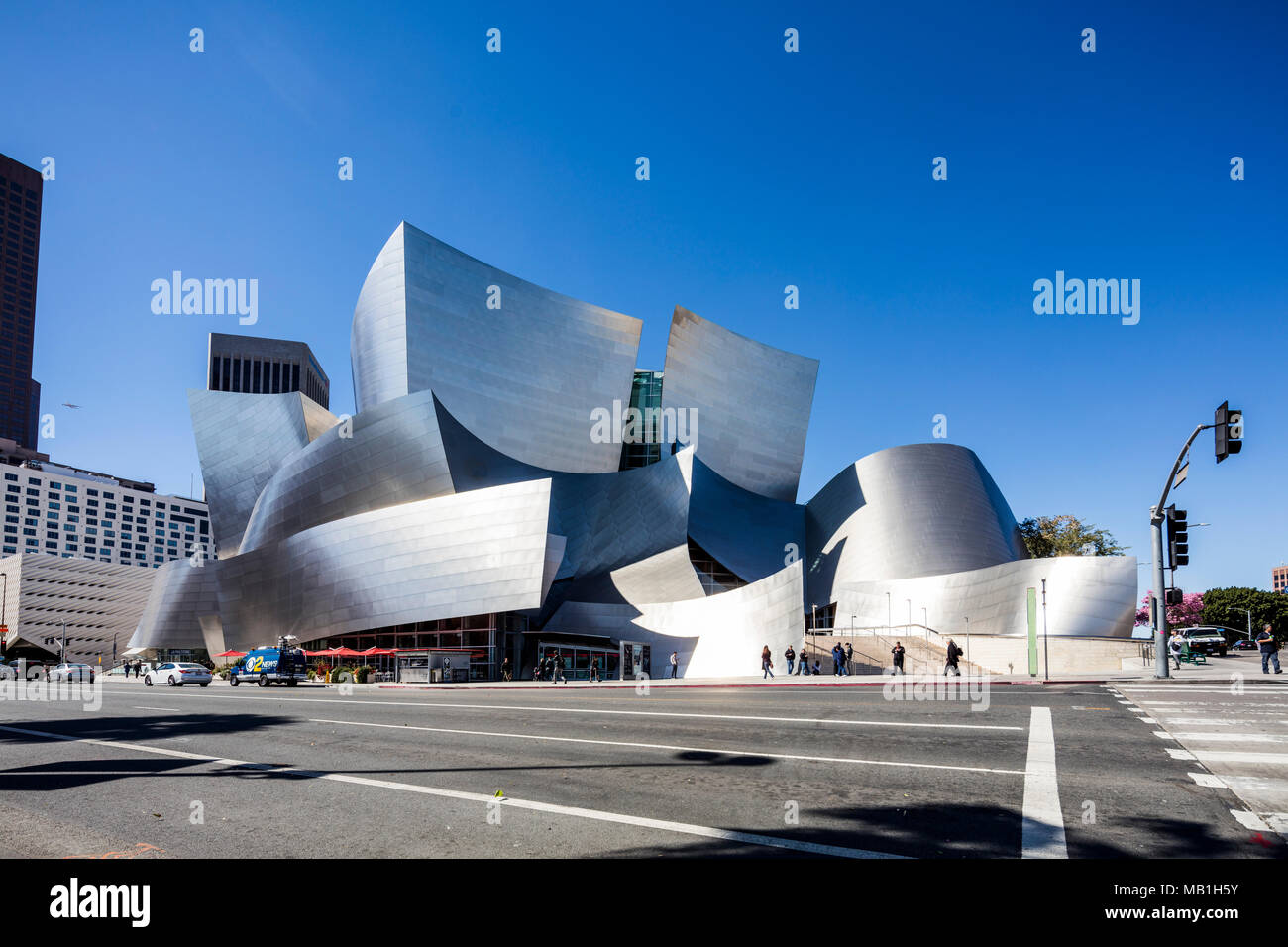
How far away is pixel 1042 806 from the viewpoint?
6.77 metres

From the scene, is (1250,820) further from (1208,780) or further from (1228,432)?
(1228,432)

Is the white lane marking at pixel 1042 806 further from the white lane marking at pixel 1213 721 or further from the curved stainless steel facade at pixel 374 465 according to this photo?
the curved stainless steel facade at pixel 374 465

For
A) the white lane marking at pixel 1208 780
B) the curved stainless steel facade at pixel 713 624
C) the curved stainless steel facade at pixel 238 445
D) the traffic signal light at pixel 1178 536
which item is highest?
the curved stainless steel facade at pixel 238 445

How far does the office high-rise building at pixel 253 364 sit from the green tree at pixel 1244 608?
151 m

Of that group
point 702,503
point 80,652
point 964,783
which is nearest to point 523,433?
point 702,503

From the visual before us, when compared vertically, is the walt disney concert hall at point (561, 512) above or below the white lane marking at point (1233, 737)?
above

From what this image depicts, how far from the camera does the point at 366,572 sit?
4075 cm

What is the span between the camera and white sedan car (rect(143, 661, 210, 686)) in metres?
34.5

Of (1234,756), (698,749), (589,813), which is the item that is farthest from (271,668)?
(1234,756)

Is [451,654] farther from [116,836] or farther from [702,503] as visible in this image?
[116,836]

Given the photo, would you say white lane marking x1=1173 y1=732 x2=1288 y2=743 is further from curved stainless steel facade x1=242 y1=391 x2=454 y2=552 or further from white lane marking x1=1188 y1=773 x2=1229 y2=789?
curved stainless steel facade x1=242 y1=391 x2=454 y2=552

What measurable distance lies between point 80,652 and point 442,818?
12093 centimetres

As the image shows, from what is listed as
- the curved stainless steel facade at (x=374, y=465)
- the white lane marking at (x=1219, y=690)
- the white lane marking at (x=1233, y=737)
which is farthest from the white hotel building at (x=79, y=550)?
the white lane marking at (x=1233, y=737)
